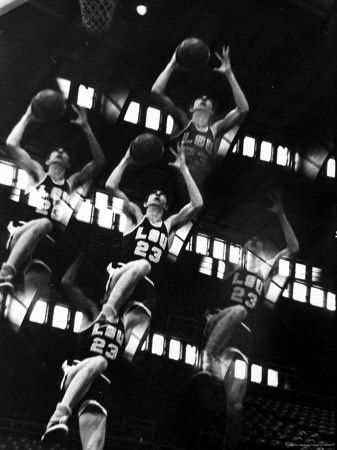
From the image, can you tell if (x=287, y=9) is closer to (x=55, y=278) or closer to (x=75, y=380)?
(x=55, y=278)

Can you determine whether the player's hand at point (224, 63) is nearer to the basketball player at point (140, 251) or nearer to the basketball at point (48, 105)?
the basketball player at point (140, 251)

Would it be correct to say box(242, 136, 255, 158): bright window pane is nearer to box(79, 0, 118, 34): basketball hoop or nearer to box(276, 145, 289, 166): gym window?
box(276, 145, 289, 166): gym window

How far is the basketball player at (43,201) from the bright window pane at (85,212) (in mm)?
163

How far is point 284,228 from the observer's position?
1146 centimetres

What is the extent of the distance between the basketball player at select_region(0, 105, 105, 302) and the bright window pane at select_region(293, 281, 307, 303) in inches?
120

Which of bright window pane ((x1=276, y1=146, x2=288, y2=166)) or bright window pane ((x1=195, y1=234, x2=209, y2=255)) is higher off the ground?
bright window pane ((x1=276, y1=146, x2=288, y2=166))

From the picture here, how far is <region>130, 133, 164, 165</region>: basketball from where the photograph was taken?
35.4 ft

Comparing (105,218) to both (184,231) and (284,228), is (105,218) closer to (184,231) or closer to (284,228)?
(184,231)

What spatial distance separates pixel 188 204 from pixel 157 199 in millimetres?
397

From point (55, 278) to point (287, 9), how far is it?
4.46 m

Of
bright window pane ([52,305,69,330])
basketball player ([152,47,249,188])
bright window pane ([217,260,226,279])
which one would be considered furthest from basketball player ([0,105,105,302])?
bright window pane ([217,260,226,279])

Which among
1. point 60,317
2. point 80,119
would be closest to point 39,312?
point 60,317

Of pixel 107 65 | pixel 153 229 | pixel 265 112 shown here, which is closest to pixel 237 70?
pixel 265 112

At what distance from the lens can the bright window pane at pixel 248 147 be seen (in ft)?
38.0
